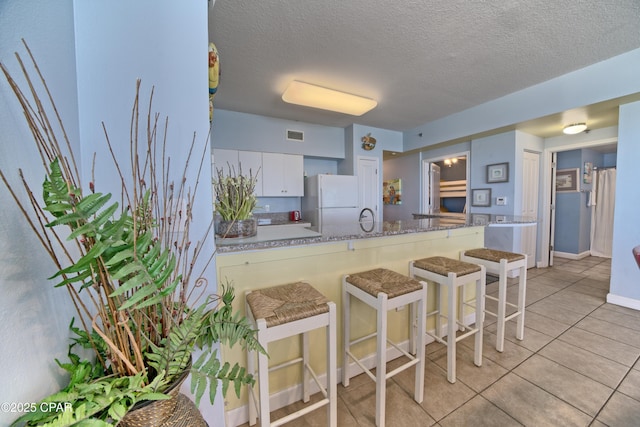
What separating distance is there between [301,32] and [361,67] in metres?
0.73

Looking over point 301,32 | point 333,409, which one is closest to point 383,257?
point 333,409

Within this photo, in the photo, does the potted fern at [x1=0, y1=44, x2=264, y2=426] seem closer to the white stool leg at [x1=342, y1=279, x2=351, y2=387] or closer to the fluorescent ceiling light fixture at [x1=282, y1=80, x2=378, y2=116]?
the white stool leg at [x1=342, y1=279, x2=351, y2=387]

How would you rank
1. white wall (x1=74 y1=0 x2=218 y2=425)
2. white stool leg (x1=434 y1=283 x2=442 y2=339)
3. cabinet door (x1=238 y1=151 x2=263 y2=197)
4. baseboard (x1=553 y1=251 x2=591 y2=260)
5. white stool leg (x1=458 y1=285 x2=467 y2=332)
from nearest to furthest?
white wall (x1=74 y1=0 x2=218 y2=425), white stool leg (x1=434 y1=283 x2=442 y2=339), white stool leg (x1=458 y1=285 x2=467 y2=332), cabinet door (x1=238 y1=151 x2=263 y2=197), baseboard (x1=553 y1=251 x2=591 y2=260)

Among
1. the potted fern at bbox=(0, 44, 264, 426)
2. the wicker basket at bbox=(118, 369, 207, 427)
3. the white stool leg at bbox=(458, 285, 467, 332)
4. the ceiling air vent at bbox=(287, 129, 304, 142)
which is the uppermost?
the ceiling air vent at bbox=(287, 129, 304, 142)

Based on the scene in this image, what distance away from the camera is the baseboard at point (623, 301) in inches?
97.0

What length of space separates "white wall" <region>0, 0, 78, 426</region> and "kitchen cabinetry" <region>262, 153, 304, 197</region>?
2969 mm

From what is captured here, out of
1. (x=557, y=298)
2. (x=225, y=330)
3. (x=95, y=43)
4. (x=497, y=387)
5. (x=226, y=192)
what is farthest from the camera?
(x=557, y=298)

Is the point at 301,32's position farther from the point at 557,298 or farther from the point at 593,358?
the point at 557,298

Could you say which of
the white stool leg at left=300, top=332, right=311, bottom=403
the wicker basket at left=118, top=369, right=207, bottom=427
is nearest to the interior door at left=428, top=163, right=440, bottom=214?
the white stool leg at left=300, top=332, right=311, bottom=403

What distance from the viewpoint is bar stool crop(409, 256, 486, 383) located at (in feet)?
5.05

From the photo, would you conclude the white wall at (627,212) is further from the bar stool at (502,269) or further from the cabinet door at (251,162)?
the cabinet door at (251,162)

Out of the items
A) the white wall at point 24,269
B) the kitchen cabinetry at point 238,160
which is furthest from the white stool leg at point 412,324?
the kitchen cabinetry at point 238,160

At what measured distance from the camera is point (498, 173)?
3.51 metres

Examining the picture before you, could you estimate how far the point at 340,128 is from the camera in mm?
4285
